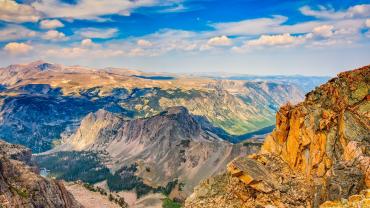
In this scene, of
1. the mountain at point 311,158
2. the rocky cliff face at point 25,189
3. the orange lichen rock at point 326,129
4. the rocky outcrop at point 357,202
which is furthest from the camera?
the rocky cliff face at point 25,189

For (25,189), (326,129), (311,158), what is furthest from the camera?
(25,189)

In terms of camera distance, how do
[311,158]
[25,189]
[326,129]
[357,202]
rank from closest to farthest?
[357,202] → [311,158] → [326,129] → [25,189]

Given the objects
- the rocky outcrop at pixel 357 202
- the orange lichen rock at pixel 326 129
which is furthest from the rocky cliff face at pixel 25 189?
the rocky outcrop at pixel 357 202

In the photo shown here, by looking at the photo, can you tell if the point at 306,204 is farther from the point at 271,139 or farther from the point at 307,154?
the point at 271,139

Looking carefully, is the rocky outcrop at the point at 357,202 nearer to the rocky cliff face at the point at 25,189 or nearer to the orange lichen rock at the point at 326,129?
the orange lichen rock at the point at 326,129

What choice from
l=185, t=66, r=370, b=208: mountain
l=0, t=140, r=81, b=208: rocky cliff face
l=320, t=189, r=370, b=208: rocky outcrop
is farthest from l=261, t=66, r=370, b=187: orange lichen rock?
l=0, t=140, r=81, b=208: rocky cliff face

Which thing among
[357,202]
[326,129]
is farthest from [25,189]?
[357,202]

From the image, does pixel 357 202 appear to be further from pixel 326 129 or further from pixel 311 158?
pixel 326 129

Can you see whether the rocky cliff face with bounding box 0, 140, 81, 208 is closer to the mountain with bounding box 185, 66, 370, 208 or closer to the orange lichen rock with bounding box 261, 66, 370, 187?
the mountain with bounding box 185, 66, 370, 208

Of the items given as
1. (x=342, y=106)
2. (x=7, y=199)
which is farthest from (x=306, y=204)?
(x=7, y=199)

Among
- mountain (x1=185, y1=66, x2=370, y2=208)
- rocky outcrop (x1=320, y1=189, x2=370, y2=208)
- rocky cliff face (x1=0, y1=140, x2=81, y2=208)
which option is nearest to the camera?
rocky outcrop (x1=320, y1=189, x2=370, y2=208)
